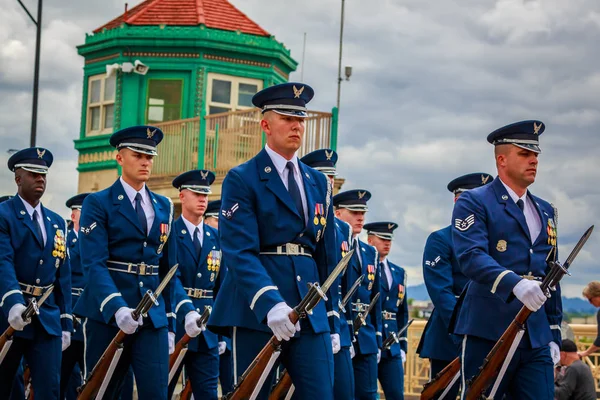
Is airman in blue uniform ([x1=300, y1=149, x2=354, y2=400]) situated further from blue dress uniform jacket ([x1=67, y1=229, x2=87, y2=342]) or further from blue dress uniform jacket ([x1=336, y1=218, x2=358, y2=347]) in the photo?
blue dress uniform jacket ([x1=67, y1=229, x2=87, y2=342])

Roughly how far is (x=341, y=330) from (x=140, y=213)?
209 centimetres

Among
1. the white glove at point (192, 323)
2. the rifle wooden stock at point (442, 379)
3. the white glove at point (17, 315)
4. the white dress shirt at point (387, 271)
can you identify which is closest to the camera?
the white glove at point (17, 315)

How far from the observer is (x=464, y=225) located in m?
8.46

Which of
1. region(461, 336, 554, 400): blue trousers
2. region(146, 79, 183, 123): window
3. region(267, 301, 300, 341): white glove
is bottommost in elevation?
region(461, 336, 554, 400): blue trousers

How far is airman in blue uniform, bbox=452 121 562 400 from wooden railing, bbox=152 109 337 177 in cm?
1501

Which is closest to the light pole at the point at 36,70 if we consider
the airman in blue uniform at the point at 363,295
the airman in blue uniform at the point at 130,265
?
the airman in blue uniform at the point at 363,295

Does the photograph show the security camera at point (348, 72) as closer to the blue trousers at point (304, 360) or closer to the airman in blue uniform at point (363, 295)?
the airman in blue uniform at point (363, 295)

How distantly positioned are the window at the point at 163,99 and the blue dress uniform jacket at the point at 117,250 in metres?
18.0

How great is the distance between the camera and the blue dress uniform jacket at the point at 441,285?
467 inches

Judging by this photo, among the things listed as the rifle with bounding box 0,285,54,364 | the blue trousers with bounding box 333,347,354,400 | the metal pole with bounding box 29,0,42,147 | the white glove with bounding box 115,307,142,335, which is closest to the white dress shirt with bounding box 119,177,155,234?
the white glove with bounding box 115,307,142,335

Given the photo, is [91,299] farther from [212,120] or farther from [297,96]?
[212,120]

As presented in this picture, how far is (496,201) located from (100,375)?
3155 mm

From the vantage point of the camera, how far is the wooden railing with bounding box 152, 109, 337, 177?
23781mm

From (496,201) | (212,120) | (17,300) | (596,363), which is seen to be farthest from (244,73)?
(496,201)
